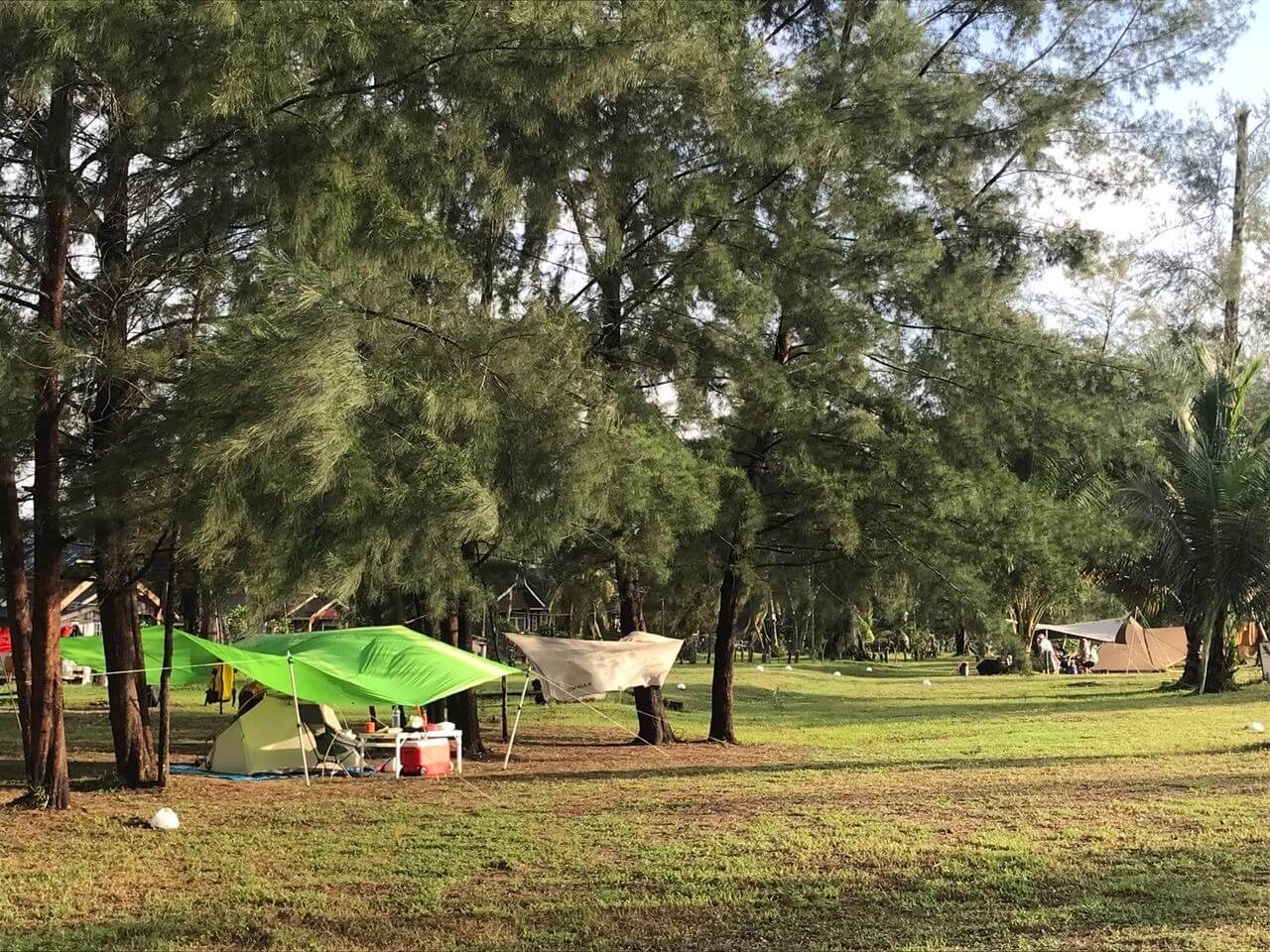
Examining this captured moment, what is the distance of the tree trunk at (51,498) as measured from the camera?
7.84 m

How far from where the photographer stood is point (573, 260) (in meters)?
11.8

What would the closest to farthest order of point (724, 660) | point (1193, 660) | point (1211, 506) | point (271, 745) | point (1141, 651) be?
point (271, 745) → point (724, 660) → point (1211, 506) → point (1193, 660) → point (1141, 651)

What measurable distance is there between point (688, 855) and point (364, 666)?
551 cm

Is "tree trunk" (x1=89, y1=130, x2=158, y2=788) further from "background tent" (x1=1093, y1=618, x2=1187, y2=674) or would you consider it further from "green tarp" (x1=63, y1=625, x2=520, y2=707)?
"background tent" (x1=1093, y1=618, x2=1187, y2=674)

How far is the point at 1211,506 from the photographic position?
777 inches

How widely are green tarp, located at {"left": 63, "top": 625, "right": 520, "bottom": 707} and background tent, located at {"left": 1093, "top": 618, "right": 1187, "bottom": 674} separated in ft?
85.2

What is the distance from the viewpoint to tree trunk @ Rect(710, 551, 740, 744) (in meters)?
14.4

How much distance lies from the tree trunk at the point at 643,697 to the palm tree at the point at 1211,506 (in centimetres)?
839

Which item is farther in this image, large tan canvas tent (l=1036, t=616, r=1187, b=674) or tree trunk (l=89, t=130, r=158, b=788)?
large tan canvas tent (l=1036, t=616, r=1187, b=674)

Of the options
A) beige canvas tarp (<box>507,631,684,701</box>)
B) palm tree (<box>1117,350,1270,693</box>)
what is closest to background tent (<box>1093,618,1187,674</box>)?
palm tree (<box>1117,350,1270,693</box>)

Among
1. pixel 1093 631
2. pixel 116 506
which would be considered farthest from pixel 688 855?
pixel 1093 631

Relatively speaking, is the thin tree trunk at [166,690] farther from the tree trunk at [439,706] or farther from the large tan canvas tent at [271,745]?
the tree trunk at [439,706]

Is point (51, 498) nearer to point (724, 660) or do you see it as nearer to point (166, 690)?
point (166, 690)

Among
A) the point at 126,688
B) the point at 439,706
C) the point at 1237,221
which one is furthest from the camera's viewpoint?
the point at 1237,221
